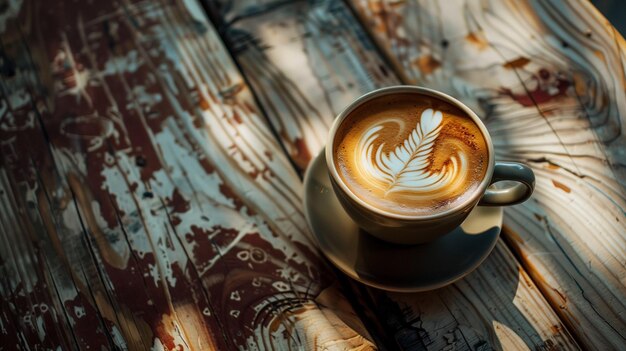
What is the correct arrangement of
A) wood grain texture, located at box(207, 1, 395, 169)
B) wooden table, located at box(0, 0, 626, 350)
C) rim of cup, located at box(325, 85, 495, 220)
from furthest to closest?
wood grain texture, located at box(207, 1, 395, 169)
wooden table, located at box(0, 0, 626, 350)
rim of cup, located at box(325, 85, 495, 220)

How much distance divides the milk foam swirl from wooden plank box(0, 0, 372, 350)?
17 centimetres

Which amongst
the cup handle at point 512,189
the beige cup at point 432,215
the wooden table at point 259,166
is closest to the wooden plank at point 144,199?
the wooden table at point 259,166

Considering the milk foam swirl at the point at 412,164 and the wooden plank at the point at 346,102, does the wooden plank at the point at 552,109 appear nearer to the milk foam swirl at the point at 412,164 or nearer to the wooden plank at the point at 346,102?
the wooden plank at the point at 346,102

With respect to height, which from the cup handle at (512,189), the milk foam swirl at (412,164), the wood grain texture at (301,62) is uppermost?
the wood grain texture at (301,62)

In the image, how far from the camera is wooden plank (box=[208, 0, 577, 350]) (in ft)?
2.60

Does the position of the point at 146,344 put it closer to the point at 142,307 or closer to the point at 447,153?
the point at 142,307

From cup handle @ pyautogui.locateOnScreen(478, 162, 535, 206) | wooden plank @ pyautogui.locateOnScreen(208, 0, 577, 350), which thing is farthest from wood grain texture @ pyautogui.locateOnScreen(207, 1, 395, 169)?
cup handle @ pyautogui.locateOnScreen(478, 162, 535, 206)

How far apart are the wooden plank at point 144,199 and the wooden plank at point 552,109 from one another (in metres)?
0.30

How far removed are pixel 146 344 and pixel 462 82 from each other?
2.23 feet

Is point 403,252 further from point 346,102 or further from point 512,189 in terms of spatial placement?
point 346,102

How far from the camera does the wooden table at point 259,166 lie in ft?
2.66

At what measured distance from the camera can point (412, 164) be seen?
0.78 meters

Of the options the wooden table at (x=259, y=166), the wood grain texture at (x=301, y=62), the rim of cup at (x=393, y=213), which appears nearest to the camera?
the rim of cup at (x=393, y=213)

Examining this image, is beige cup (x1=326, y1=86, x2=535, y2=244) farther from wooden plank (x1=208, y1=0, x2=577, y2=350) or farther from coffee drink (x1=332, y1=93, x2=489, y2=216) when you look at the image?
wooden plank (x1=208, y1=0, x2=577, y2=350)
